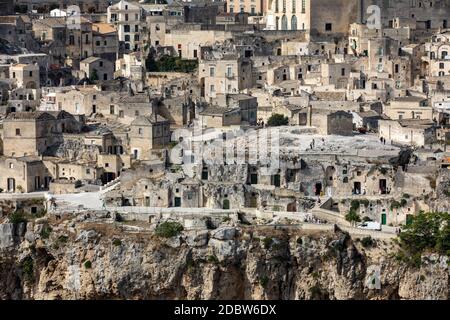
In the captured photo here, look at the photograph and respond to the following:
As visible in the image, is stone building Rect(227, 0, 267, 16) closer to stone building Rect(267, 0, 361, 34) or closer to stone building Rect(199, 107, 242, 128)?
stone building Rect(267, 0, 361, 34)

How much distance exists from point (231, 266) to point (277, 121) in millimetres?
10911

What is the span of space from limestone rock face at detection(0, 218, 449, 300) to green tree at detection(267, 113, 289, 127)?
10046 millimetres

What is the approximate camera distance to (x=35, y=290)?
53531 millimetres

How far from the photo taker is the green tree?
61344 millimetres

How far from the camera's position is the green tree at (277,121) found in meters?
61.3

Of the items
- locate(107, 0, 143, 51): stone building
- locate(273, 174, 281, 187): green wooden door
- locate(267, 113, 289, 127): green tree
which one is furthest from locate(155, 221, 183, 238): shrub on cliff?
locate(107, 0, 143, 51): stone building

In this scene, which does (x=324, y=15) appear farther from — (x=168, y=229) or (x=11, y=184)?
(x=168, y=229)

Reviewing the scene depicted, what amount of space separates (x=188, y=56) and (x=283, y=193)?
75.2 ft

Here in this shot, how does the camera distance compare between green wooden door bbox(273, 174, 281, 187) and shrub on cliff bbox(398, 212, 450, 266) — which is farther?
green wooden door bbox(273, 174, 281, 187)

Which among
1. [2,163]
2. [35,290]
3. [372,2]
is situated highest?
[372,2]

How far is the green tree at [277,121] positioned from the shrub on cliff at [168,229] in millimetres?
10008

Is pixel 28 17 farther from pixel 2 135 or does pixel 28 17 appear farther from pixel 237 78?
pixel 2 135

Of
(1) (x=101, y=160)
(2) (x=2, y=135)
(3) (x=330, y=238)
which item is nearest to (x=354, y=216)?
(3) (x=330, y=238)

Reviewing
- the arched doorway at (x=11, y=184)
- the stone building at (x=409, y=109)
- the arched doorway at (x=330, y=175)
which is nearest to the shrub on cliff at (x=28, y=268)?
the arched doorway at (x=11, y=184)
